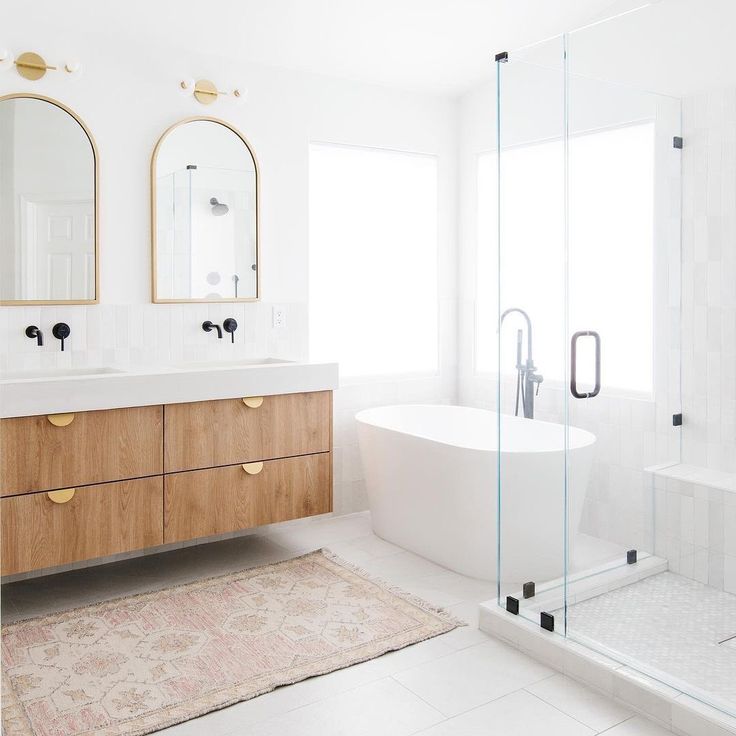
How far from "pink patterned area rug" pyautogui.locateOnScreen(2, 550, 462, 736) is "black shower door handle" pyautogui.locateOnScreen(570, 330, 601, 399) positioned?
1056 millimetres

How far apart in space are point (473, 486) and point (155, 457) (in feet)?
4.57

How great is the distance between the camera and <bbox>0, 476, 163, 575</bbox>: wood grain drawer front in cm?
311

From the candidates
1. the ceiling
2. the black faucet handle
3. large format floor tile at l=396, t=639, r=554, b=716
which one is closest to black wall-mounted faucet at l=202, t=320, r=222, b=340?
the black faucet handle

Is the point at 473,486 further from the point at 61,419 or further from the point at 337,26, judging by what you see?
the point at 337,26

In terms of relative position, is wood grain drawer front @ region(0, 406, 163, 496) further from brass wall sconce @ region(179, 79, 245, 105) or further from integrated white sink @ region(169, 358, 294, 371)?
brass wall sconce @ region(179, 79, 245, 105)

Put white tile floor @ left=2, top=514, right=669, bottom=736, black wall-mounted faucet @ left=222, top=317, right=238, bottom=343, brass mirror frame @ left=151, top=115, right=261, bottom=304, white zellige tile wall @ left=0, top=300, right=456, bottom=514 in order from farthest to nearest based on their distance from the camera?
1. black wall-mounted faucet @ left=222, top=317, right=238, bottom=343
2. brass mirror frame @ left=151, top=115, right=261, bottom=304
3. white zellige tile wall @ left=0, top=300, right=456, bottom=514
4. white tile floor @ left=2, top=514, right=669, bottom=736

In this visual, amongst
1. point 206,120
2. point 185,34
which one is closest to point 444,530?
point 206,120

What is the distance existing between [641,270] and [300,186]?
2.32 metres

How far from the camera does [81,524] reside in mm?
3248

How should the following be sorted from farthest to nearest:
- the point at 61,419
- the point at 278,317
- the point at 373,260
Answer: the point at 373,260 → the point at 278,317 → the point at 61,419

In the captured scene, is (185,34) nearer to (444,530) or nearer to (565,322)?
(565,322)

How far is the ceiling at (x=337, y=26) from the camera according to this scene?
353 cm

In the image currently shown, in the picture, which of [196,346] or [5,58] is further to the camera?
[196,346]

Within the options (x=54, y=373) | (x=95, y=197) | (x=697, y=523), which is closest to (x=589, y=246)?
(x=697, y=523)
